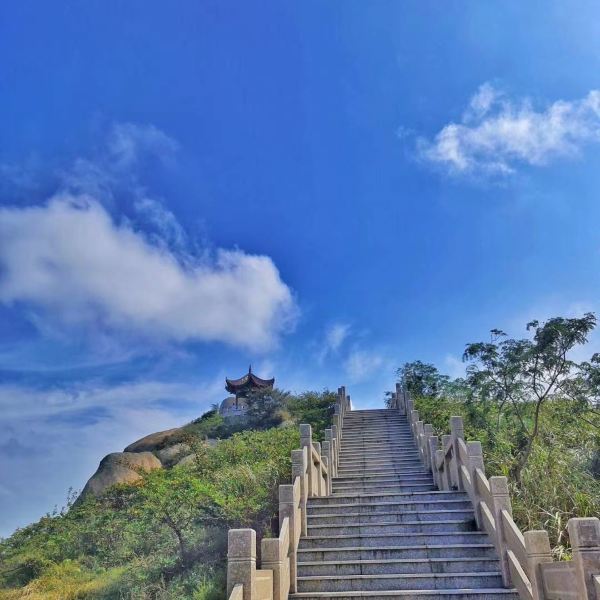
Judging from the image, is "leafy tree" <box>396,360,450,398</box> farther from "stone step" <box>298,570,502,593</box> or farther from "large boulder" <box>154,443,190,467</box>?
"stone step" <box>298,570,502,593</box>

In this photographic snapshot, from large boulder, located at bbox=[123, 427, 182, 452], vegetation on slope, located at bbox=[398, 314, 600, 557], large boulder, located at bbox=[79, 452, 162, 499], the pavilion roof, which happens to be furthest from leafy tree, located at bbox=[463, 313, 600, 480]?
the pavilion roof

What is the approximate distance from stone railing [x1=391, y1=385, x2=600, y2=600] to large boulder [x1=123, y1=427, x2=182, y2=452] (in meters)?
19.3

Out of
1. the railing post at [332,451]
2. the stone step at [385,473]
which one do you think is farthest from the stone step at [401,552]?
the railing post at [332,451]

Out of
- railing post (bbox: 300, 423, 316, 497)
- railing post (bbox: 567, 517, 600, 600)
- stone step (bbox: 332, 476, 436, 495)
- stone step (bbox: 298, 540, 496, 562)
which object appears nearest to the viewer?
railing post (bbox: 567, 517, 600, 600)

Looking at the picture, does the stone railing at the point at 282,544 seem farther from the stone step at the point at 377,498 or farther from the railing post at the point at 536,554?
the railing post at the point at 536,554

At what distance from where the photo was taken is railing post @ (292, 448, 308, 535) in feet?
23.1

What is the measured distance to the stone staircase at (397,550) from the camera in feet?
18.5

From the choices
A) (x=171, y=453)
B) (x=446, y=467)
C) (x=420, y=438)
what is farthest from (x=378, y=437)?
(x=171, y=453)

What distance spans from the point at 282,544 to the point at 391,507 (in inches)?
105

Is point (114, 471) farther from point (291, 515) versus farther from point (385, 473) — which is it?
point (291, 515)

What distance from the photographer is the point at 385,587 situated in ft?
18.7

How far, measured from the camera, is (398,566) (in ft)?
20.1

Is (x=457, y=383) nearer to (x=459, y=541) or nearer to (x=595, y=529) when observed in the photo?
(x=459, y=541)

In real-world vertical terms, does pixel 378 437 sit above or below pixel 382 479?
above
